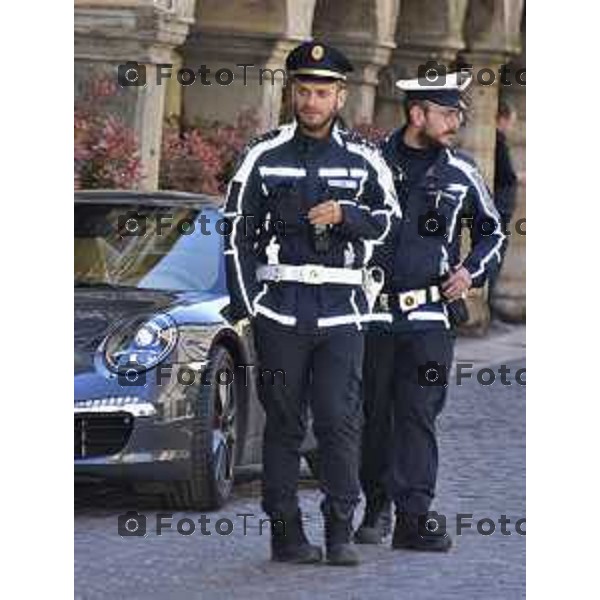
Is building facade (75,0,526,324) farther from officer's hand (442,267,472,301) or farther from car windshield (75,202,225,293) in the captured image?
officer's hand (442,267,472,301)

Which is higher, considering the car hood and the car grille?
the car hood

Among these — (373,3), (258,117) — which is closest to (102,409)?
(258,117)

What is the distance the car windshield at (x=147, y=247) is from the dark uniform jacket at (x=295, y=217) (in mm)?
2211

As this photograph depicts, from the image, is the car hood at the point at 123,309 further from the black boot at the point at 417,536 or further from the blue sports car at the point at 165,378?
the black boot at the point at 417,536

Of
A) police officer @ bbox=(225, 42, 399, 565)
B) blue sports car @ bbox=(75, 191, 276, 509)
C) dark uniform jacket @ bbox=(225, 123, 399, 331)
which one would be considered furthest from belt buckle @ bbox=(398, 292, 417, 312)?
blue sports car @ bbox=(75, 191, 276, 509)

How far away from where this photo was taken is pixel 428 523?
39.9 ft

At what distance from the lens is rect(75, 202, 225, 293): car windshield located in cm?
1359

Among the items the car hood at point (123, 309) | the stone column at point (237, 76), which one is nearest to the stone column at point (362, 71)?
the stone column at point (237, 76)

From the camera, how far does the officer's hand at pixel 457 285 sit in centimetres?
1184

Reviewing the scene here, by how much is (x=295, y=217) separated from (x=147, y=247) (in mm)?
2683

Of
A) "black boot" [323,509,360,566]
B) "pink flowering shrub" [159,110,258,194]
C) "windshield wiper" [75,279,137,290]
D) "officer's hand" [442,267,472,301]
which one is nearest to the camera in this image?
"black boot" [323,509,360,566]

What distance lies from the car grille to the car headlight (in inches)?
7.8

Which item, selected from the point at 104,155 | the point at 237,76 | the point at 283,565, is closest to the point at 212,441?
the point at 283,565

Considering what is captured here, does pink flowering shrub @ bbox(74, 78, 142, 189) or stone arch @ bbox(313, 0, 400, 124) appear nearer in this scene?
pink flowering shrub @ bbox(74, 78, 142, 189)
